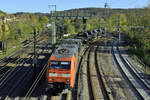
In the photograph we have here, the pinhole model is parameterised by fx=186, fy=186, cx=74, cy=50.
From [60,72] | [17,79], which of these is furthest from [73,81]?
[17,79]

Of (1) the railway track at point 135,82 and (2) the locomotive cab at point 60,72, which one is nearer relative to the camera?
(2) the locomotive cab at point 60,72

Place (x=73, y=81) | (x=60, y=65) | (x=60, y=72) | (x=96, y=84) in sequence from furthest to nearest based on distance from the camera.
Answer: (x=96, y=84) < (x=73, y=81) < (x=60, y=65) < (x=60, y=72)

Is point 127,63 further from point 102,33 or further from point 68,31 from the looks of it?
point 68,31

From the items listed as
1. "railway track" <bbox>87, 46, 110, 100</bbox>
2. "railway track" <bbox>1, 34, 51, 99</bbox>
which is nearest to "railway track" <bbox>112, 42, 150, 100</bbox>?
"railway track" <bbox>87, 46, 110, 100</bbox>

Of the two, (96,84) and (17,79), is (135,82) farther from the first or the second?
(17,79)

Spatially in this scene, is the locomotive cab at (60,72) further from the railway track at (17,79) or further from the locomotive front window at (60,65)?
the railway track at (17,79)

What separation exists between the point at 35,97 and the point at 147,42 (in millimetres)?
27896

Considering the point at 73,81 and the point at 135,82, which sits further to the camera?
the point at 135,82

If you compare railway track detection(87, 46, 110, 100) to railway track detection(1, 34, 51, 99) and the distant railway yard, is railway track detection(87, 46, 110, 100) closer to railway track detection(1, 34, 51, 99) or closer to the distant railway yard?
the distant railway yard

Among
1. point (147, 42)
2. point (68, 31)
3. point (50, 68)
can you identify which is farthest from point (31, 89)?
point (68, 31)

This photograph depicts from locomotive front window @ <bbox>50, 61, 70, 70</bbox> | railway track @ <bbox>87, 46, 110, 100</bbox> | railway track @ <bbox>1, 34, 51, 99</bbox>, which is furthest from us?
railway track @ <bbox>1, 34, 51, 99</bbox>

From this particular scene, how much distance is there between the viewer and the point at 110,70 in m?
23.8

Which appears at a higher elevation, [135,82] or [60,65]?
Answer: [60,65]

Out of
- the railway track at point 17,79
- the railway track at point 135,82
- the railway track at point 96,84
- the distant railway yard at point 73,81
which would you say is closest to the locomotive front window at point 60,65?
the distant railway yard at point 73,81
